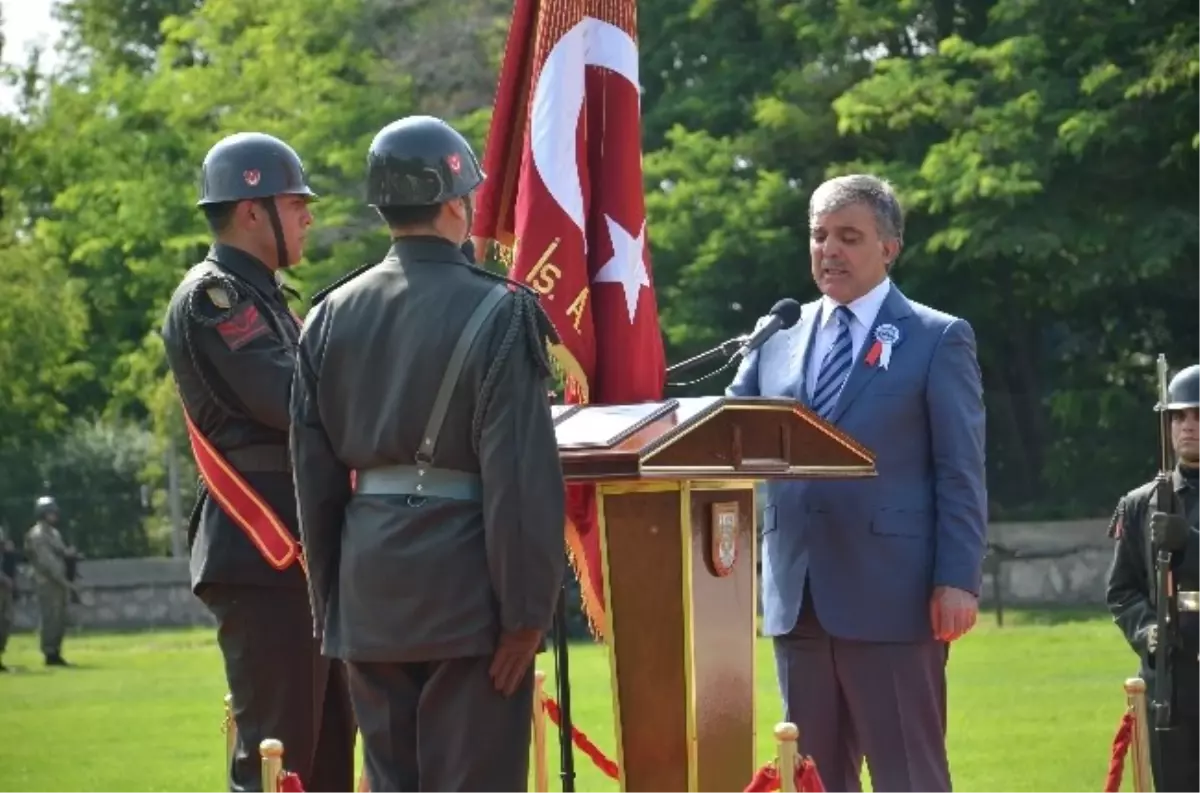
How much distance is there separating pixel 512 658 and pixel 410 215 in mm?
1195

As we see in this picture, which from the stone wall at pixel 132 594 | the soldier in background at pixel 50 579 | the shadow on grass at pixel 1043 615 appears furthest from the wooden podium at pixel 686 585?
the stone wall at pixel 132 594

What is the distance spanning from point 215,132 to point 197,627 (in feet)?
29.4

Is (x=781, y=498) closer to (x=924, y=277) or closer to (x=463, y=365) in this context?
(x=463, y=365)

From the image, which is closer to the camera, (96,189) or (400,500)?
(400,500)

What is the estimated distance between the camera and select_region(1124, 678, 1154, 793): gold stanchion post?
29.2 ft

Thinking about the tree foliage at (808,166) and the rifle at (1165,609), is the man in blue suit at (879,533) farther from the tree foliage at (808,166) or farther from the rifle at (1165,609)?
the tree foliage at (808,166)

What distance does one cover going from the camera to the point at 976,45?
35656 millimetres

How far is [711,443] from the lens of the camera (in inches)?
281

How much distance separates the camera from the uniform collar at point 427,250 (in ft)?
20.9

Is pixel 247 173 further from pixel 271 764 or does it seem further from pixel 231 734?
pixel 271 764

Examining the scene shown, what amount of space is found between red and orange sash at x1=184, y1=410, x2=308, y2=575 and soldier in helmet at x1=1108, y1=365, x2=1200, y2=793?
3.72 meters

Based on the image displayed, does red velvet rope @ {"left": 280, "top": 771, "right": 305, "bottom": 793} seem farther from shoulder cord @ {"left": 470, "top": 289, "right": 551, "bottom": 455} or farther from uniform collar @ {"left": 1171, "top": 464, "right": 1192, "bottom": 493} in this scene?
uniform collar @ {"left": 1171, "top": 464, "right": 1192, "bottom": 493}

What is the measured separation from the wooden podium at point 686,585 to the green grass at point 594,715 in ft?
18.8

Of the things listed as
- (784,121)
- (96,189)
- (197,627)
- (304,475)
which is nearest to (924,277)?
(784,121)
